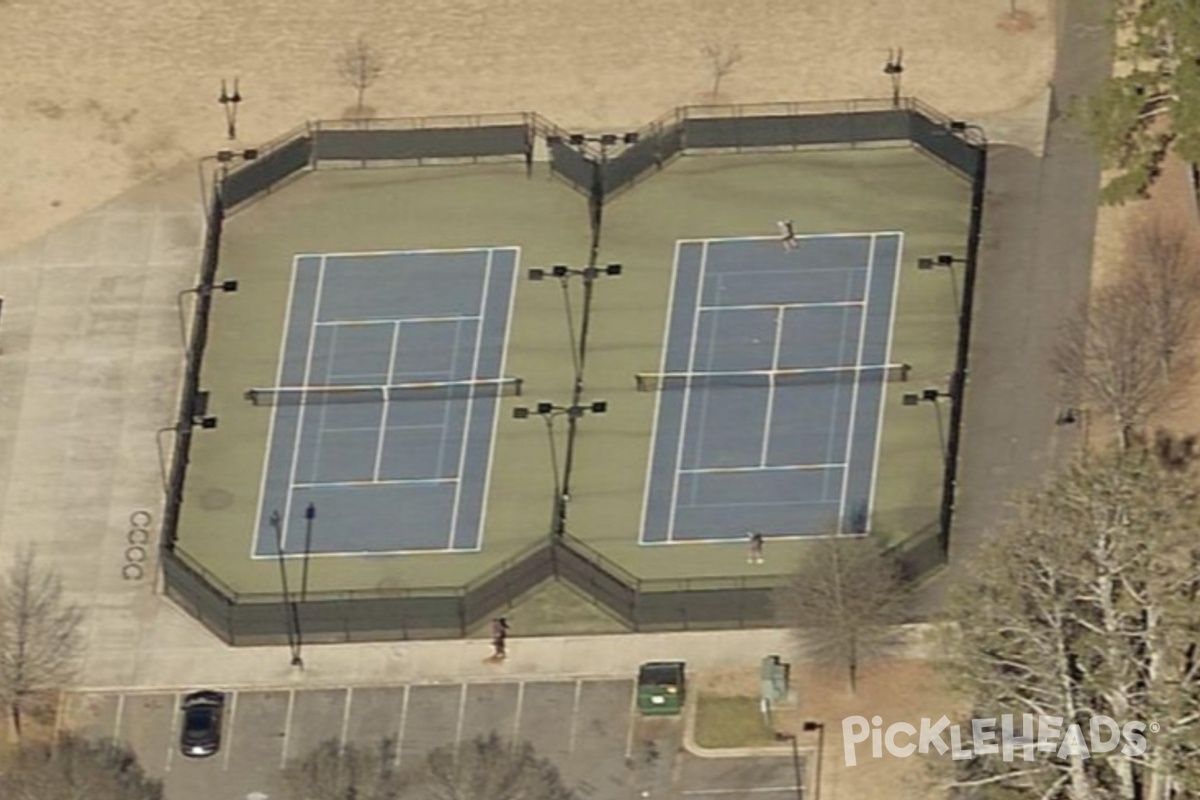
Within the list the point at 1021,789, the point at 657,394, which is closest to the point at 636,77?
the point at 657,394

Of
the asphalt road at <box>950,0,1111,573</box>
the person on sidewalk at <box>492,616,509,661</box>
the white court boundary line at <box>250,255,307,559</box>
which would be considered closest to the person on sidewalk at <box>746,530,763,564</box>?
the asphalt road at <box>950,0,1111,573</box>

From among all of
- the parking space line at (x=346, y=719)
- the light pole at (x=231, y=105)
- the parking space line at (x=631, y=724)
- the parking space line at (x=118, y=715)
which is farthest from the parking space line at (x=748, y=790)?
the light pole at (x=231, y=105)

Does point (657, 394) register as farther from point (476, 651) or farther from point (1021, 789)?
point (1021, 789)

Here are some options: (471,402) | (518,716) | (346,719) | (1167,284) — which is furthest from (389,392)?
(1167,284)

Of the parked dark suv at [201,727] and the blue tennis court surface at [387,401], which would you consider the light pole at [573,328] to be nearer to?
the blue tennis court surface at [387,401]

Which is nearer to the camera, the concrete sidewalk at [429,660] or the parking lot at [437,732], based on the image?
the parking lot at [437,732]

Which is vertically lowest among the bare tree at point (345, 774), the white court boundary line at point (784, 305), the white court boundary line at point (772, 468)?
the bare tree at point (345, 774)

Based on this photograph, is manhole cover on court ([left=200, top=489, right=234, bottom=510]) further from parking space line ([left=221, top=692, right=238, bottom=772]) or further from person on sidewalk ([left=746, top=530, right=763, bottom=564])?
person on sidewalk ([left=746, top=530, right=763, bottom=564])
